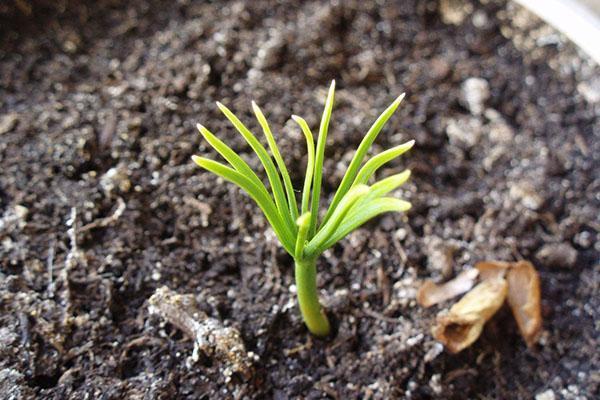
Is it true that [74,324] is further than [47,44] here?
No

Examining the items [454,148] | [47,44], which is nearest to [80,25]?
[47,44]

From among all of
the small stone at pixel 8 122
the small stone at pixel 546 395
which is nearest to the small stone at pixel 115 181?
the small stone at pixel 8 122

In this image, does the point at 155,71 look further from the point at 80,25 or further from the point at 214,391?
the point at 214,391

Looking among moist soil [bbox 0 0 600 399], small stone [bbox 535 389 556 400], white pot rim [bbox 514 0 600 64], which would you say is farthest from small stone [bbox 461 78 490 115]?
small stone [bbox 535 389 556 400]

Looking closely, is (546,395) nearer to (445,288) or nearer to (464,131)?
(445,288)

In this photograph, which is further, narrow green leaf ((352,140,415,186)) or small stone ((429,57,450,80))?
small stone ((429,57,450,80))

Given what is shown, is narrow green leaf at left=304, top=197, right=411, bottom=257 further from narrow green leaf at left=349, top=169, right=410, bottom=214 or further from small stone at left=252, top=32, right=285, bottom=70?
small stone at left=252, top=32, right=285, bottom=70

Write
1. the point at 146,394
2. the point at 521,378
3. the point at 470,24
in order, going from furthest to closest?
the point at 470,24 → the point at 521,378 → the point at 146,394
